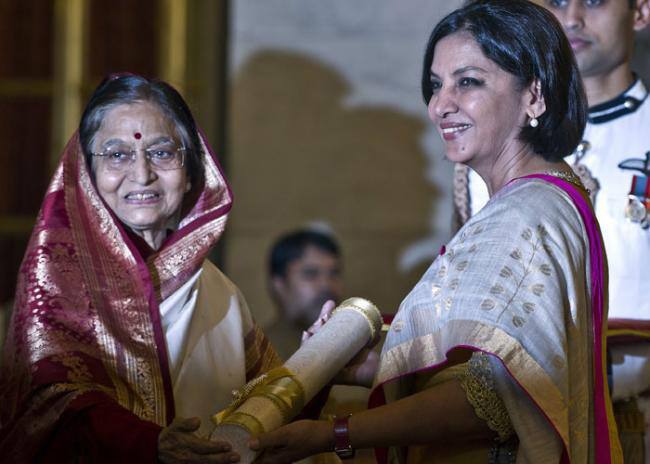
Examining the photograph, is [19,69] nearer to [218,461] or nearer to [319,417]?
[319,417]

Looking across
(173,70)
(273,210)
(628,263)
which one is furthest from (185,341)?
(173,70)

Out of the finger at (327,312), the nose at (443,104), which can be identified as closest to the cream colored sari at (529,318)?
the nose at (443,104)

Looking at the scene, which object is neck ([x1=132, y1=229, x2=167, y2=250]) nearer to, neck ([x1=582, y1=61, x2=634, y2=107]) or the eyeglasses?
the eyeglasses

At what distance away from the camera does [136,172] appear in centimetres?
341

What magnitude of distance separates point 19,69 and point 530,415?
3.76 m

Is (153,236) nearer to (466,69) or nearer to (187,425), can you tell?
(187,425)

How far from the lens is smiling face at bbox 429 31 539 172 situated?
3045mm

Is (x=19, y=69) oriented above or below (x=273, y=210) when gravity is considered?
above

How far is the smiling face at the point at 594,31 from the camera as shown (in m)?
3.96

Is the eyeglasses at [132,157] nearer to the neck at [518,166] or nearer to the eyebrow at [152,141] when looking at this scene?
the eyebrow at [152,141]

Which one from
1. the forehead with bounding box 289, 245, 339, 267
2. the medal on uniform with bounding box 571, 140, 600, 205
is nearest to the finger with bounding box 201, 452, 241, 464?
the medal on uniform with bounding box 571, 140, 600, 205

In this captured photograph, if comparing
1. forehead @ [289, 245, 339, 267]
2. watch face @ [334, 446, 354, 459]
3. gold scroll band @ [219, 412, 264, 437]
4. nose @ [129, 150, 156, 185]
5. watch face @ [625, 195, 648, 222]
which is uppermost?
nose @ [129, 150, 156, 185]

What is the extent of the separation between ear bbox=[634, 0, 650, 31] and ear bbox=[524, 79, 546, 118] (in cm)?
121

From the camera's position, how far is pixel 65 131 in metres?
5.91
